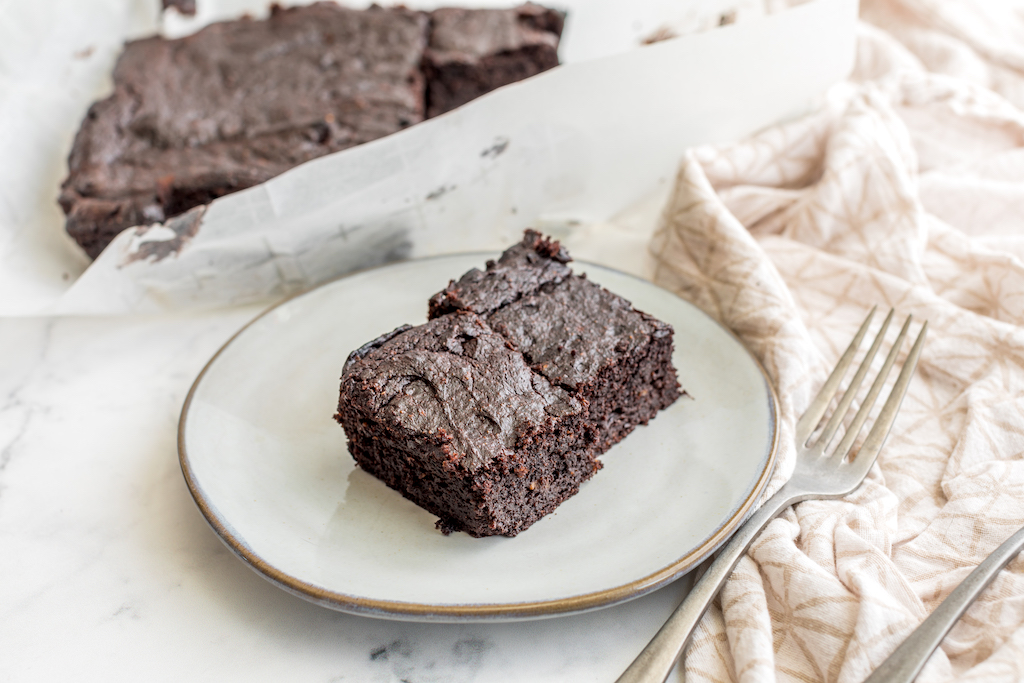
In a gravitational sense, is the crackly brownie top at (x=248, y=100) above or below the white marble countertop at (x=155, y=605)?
above

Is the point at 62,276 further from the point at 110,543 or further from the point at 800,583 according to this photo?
the point at 800,583

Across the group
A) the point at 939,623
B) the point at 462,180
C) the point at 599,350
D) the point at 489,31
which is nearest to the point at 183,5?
the point at 489,31

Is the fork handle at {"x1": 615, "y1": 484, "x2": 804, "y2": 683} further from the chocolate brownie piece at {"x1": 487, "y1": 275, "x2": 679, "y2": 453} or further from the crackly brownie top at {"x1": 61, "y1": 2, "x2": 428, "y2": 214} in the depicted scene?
the crackly brownie top at {"x1": 61, "y1": 2, "x2": 428, "y2": 214}

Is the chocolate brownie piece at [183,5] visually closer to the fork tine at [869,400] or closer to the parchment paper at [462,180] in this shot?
the parchment paper at [462,180]

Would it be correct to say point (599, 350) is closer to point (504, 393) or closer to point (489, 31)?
point (504, 393)

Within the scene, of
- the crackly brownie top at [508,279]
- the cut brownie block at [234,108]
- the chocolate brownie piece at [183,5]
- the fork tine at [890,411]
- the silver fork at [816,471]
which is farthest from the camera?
the chocolate brownie piece at [183,5]

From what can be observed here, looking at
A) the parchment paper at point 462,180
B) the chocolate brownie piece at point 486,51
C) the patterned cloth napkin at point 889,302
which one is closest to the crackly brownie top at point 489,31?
the chocolate brownie piece at point 486,51

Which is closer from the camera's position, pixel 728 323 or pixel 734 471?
pixel 734 471

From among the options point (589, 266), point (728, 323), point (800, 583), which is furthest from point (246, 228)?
point (800, 583)
